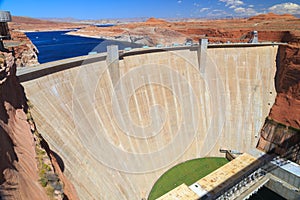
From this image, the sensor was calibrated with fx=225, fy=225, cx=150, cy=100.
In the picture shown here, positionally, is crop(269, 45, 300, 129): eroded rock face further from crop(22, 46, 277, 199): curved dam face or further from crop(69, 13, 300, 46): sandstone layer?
crop(69, 13, 300, 46): sandstone layer

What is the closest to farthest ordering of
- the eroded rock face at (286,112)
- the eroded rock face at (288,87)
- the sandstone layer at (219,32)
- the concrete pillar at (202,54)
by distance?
1. the eroded rock face at (286,112)
2. the eroded rock face at (288,87)
3. the concrete pillar at (202,54)
4. the sandstone layer at (219,32)

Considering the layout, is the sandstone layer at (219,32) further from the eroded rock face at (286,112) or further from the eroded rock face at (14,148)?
the eroded rock face at (14,148)

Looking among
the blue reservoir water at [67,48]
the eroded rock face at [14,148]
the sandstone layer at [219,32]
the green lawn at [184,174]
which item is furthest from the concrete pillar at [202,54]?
the eroded rock face at [14,148]

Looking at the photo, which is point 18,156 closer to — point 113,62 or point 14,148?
point 14,148

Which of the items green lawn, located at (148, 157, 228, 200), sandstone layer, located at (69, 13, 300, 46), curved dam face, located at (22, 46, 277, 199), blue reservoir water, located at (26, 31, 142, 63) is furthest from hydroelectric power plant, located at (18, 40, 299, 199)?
blue reservoir water, located at (26, 31, 142, 63)

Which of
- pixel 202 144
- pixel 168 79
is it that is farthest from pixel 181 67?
pixel 202 144

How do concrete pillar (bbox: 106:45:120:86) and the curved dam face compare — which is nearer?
the curved dam face

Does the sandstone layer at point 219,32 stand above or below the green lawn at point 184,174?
above

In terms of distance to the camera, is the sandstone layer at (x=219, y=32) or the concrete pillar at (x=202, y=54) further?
the sandstone layer at (x=219, y=32)
